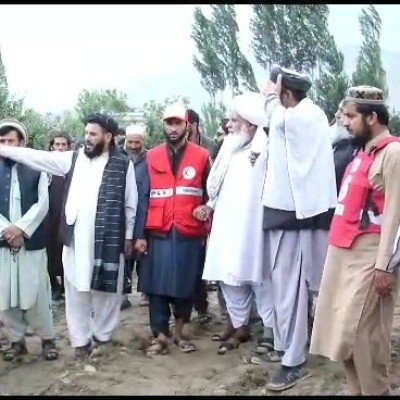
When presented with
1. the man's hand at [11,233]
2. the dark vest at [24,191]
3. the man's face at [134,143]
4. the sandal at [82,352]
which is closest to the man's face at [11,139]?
the dark vest at [24,191]

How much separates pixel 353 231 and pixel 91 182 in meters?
2.13

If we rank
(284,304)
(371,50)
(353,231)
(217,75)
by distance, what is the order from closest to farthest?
(353,231) → (284,304) → (371,50) → (217,75)

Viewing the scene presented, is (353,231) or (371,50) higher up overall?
(371,50)

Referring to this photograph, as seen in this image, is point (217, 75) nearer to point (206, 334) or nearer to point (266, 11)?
point (266, 11)

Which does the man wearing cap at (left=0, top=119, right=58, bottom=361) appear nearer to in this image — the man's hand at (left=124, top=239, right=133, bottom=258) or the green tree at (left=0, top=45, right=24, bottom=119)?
the man's hand at (left=124, top=239, right=133, bottom=258)

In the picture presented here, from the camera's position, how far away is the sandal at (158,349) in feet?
16.9

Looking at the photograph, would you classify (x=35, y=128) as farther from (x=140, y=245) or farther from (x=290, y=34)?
(x=290, y=34)

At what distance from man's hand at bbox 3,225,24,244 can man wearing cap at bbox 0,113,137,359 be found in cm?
34

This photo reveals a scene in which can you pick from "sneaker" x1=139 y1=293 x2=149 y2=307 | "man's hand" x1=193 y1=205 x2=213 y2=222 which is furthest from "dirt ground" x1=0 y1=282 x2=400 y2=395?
"sneaker" x1=139 y1=293 x2=149 y2=307

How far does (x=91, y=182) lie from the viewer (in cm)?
506

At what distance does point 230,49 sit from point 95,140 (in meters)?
37.8

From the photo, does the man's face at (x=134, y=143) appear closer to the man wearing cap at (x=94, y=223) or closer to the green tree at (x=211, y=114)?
the man wearing cap at (x=94, y=223)

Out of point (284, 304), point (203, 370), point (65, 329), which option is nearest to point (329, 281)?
point (284, 304)

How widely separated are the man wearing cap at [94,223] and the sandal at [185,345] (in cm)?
52
